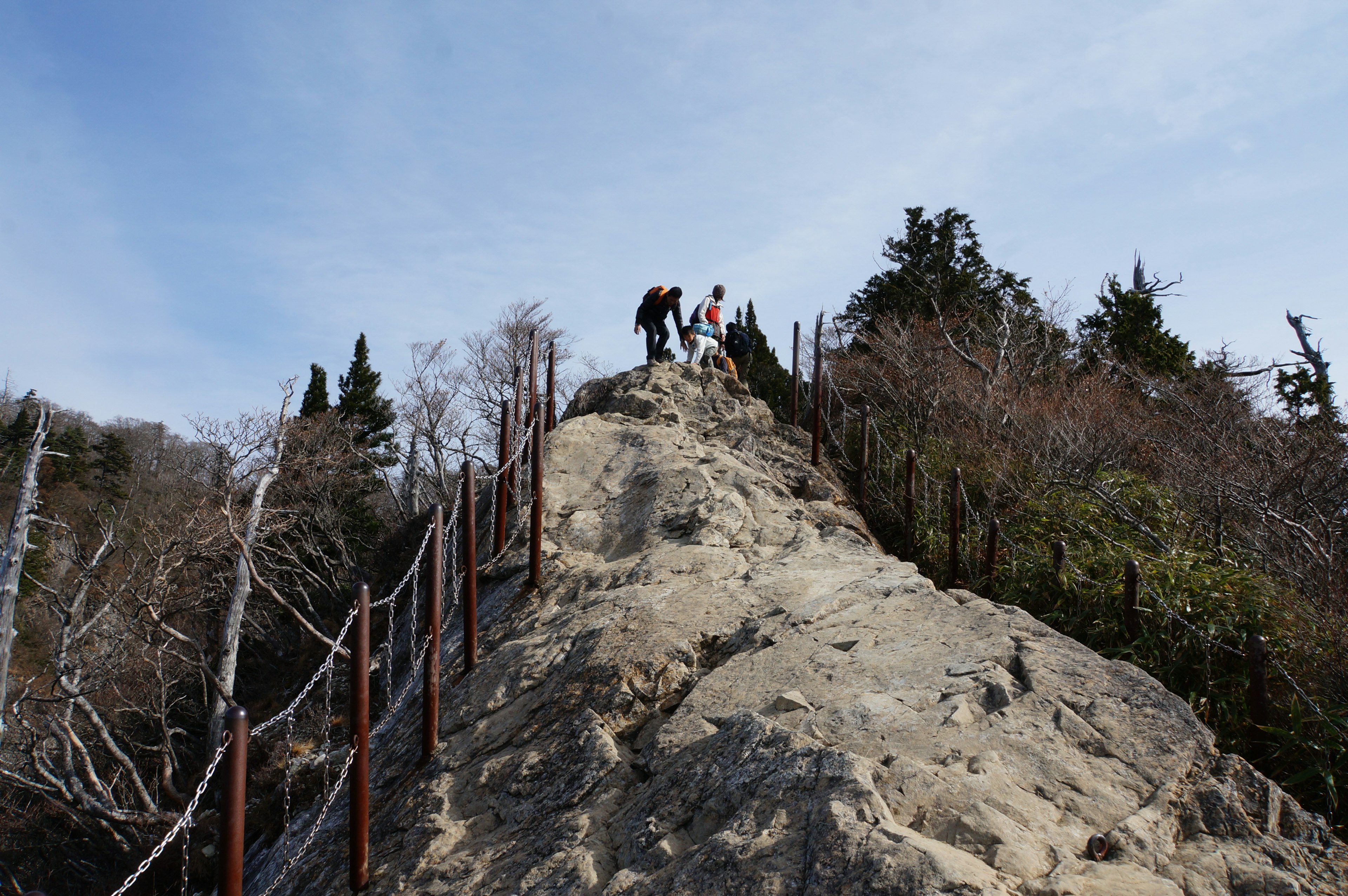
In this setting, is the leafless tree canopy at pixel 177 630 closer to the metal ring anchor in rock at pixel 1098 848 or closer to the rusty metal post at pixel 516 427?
the rusty metal post at pixel 516 427

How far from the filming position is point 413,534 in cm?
1329

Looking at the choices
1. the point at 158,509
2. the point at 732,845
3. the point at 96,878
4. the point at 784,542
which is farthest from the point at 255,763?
the point at 158,509

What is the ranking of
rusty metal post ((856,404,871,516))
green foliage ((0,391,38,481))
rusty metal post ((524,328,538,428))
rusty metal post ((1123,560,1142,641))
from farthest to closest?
1. green foliage ((0,391,38,481))
2. rusty metal post ((856,404,871,516))
3. rusty metal post ((524,328,538,428))
4. rusty metal post ((1123,560,1142,641))

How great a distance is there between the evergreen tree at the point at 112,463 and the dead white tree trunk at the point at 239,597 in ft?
90.3

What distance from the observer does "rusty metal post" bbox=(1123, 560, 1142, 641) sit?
490 centimetres

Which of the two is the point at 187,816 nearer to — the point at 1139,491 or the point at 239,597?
the point at 1139,491

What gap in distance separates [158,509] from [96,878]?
12.2 meters

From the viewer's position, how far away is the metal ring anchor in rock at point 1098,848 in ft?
8.50

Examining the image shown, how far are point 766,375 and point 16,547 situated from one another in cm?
1971

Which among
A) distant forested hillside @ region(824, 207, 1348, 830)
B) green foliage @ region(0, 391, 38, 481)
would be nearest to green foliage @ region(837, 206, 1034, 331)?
distant forested hillside @ region(824, 207, 1348, 830)

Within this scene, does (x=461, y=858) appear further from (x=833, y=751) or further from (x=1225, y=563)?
(x=1225, y=563)

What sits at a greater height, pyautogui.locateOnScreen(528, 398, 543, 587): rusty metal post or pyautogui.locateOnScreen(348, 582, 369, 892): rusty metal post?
pyautogui.locateOnScreen(528, 398, 543, 587): rusty metal post

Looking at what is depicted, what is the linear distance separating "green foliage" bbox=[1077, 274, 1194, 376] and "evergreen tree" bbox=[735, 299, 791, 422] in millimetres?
7083

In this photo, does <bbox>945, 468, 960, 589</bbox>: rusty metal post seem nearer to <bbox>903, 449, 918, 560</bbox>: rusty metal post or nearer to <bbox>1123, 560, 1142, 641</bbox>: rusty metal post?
<bbox>903, 449, 918, 560</bbox>: rusty metal post
